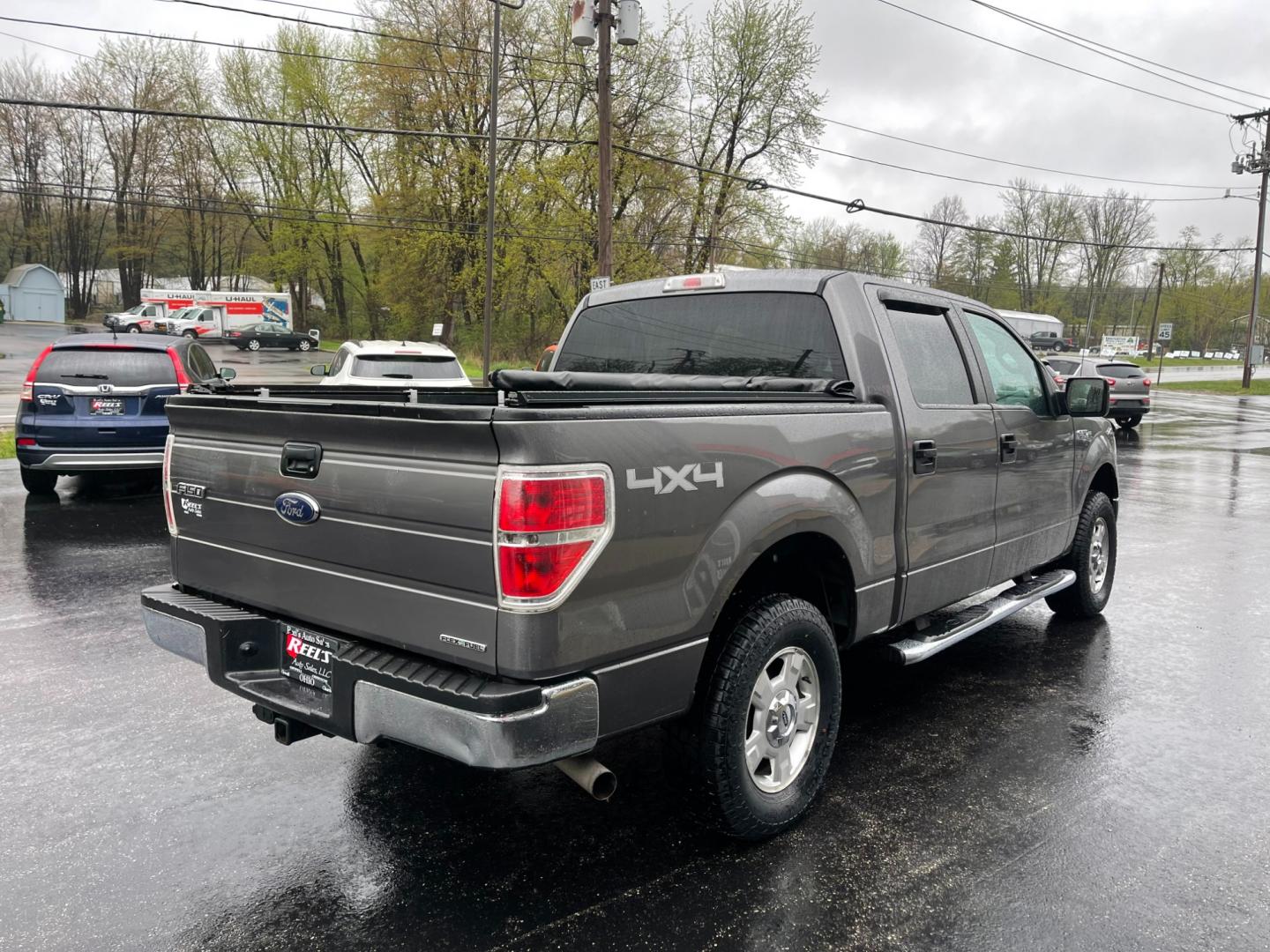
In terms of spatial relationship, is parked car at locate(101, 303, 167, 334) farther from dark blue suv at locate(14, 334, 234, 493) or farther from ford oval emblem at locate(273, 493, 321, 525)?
ford oval emblem at locate(273, 493, 321, 525)

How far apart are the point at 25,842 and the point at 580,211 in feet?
102

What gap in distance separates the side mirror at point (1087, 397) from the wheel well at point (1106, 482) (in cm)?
93

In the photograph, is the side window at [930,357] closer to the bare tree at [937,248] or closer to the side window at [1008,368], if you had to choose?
the side window at [1008,368]

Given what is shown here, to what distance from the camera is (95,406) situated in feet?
29.9

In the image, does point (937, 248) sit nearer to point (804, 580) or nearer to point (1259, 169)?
point (1259, 169)

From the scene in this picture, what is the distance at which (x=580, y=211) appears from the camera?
32312mm

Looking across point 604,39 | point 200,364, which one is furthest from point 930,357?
point 604,39

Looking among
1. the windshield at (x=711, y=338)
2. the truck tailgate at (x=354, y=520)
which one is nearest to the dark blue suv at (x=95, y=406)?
the windshield at (x=711, y=338)

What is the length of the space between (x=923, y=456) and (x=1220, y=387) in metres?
51.6

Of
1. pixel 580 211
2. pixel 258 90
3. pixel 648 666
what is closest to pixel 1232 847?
pixel 648 666

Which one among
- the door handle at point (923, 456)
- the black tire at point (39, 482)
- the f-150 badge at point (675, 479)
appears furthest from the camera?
the black tire at point (39, 482)

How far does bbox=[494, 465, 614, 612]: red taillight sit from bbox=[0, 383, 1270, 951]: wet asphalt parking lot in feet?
3.41

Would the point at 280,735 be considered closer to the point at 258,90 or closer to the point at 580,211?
the point at 580,211

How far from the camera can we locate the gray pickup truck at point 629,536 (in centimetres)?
237
